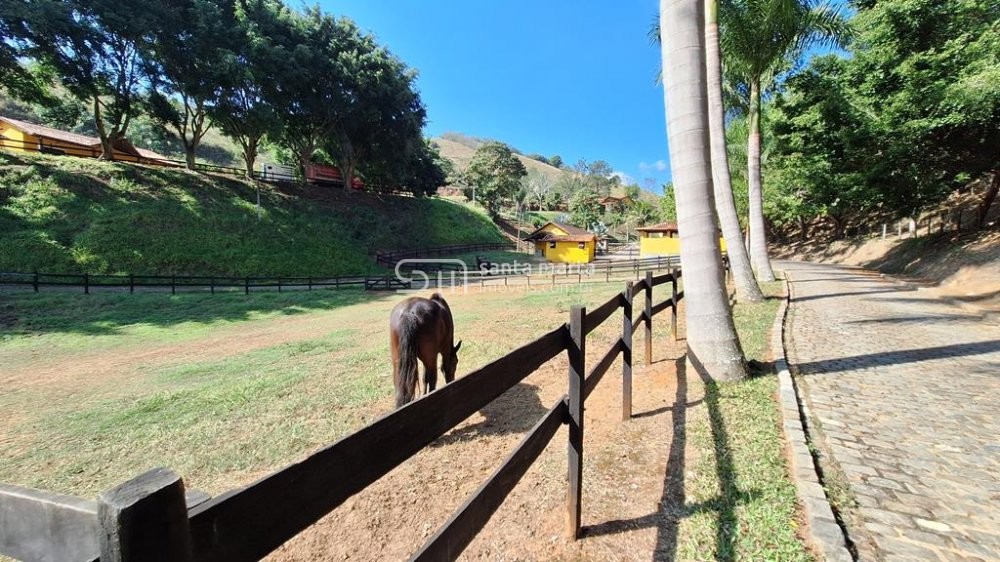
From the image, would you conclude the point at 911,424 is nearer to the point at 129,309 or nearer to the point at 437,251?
the point at 129,309

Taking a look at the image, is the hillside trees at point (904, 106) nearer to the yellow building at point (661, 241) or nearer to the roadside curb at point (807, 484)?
the roadside curb at point (807, 484)

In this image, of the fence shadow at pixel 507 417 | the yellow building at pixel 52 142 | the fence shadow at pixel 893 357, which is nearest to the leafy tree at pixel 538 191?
the yellow building at pixel 52 142

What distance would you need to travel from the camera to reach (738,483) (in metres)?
3.09

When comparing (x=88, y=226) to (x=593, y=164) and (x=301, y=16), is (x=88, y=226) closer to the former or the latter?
(x=301, y=16)

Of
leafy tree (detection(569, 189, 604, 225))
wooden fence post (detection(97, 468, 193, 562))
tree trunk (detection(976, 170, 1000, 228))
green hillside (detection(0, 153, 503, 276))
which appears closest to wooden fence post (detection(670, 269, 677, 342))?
wooden fence post (detection(97, 468, 193, 562))

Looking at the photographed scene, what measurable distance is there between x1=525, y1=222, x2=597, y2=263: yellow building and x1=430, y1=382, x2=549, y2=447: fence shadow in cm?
3194

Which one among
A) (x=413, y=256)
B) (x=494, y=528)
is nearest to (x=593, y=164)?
(x=413, y=256)

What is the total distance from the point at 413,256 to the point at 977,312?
30.5 m

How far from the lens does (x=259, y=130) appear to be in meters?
26.3

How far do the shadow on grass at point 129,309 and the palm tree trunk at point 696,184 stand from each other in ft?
44.4

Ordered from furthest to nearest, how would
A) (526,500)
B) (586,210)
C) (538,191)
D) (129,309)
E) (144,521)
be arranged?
Result: 1. (538,191)
2. (586,210)
3. (129,309)
4. (526,500)
5. (144,521)

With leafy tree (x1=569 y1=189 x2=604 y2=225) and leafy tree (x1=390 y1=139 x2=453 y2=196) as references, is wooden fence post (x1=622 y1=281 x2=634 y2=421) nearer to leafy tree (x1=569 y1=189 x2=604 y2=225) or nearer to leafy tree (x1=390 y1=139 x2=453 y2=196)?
leafy tree (x1=390 y1=139 x2=453 y2=196)

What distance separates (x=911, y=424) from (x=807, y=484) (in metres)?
1.96

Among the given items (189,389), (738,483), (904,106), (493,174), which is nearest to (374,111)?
(189,389)
